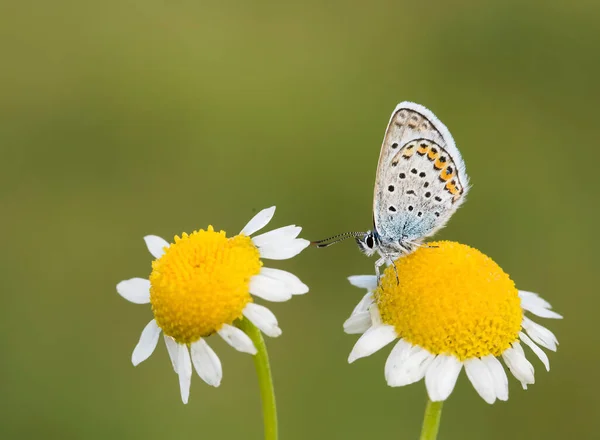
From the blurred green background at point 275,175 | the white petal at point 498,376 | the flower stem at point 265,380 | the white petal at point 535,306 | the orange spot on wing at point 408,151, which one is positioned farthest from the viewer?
the blurred green background at point 275,175

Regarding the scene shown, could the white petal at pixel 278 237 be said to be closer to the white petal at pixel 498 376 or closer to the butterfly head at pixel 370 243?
the butterfly head at pixel 370 243

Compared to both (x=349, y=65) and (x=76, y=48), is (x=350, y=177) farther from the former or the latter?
(x=76, y=48)

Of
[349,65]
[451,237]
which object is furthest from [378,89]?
[451,237]

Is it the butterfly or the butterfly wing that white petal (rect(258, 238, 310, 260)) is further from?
the butterfly wing

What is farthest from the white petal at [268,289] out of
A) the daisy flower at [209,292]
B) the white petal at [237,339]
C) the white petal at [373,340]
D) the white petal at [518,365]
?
the white petal at [518,365]

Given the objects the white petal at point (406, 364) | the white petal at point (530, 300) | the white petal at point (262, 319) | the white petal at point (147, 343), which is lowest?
the white petal at point (406, 364)

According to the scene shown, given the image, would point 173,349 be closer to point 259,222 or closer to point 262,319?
point 262,319

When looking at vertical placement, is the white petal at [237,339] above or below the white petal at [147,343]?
below

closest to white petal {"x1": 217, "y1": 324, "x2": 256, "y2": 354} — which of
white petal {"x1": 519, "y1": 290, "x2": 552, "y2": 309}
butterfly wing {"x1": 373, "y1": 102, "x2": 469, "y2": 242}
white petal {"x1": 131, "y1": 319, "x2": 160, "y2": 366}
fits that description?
white petal {"x1": 131, "y1": 319, "x2": 160, "y2": 366}
